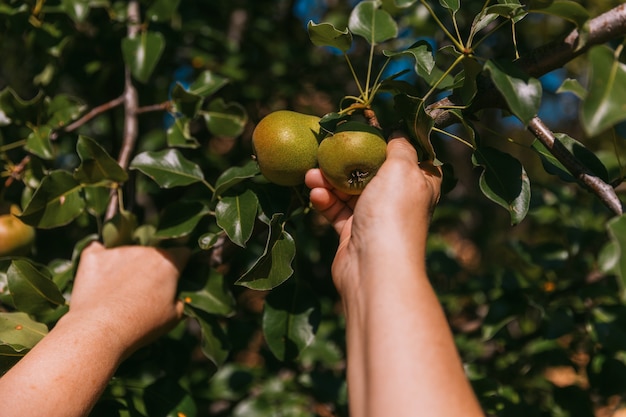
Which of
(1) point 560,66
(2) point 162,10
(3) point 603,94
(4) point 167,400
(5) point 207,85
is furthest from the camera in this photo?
(2) point 162,10

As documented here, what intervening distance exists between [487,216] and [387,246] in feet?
7.86

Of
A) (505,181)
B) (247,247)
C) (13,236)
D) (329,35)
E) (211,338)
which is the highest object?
(329,35)

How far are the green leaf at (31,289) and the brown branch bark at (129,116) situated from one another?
251 mm

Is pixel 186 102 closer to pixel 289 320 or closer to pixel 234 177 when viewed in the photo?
pixel 234 177

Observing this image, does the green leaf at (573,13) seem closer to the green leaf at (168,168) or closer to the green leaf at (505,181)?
the green leaf at (505,181)

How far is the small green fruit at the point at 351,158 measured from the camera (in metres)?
1.04

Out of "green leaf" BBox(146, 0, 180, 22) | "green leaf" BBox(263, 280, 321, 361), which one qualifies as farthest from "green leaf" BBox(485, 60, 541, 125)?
"green leaf" BBox(146, 0, 180, 22)

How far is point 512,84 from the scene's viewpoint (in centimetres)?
93

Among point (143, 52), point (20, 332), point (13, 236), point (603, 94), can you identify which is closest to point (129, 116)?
point (143, 52)

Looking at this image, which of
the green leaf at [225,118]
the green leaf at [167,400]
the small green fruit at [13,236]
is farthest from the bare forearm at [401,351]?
the small green fruit at [13,236]

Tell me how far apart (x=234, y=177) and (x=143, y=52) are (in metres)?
0.63

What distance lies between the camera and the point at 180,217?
133 cm

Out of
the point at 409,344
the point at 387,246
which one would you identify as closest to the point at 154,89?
the point at 387,246

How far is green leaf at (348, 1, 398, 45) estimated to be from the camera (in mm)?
1221
